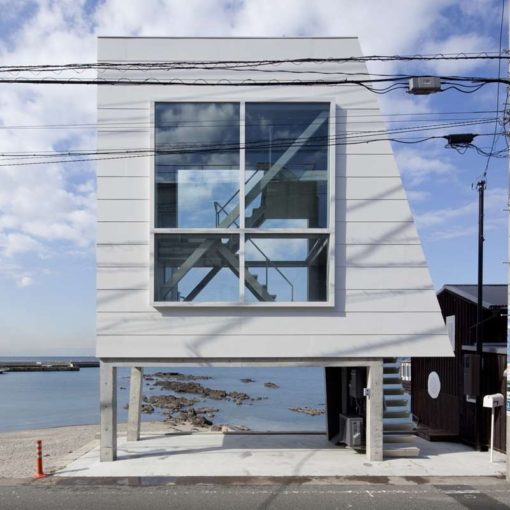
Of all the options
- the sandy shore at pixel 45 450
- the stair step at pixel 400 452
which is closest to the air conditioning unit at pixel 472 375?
the stair step at pixel 400 452

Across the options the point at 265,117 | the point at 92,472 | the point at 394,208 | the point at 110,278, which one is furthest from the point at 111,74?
the point at 92,472

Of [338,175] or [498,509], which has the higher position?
[338,175]

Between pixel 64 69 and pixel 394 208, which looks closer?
pixel 64 69

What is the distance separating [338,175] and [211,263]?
365 cm

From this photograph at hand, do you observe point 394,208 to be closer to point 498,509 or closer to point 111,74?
point 498,509

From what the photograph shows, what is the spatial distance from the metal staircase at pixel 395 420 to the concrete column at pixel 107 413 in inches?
253

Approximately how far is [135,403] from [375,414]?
6.51 m

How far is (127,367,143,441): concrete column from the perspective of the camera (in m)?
13.8

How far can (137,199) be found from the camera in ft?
38.0

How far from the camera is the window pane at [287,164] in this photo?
11703mm

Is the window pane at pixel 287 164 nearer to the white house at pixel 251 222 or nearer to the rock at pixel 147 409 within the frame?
the white house at pixel 251 222

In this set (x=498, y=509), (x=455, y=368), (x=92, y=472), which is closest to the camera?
(x=498, y=509)

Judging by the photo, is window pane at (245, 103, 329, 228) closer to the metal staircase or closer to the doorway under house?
the doorway under house

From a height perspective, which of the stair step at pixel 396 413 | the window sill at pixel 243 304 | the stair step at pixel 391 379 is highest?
the window sill at pixel 243 304
